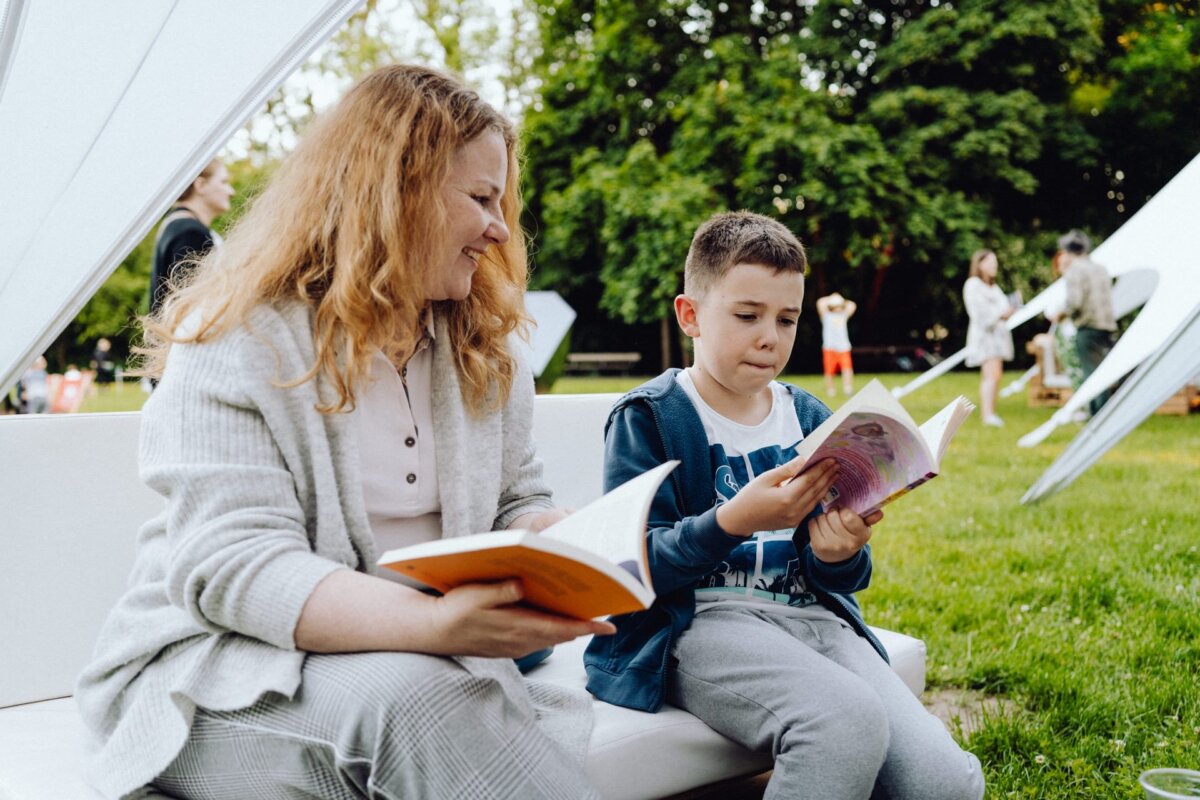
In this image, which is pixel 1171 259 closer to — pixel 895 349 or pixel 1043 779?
pixel 1043 779

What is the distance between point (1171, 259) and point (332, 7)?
214 inches

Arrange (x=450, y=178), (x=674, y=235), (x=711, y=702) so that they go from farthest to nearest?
(x=674, y=235)
(x=711, y=702)
(x=450, y=178)

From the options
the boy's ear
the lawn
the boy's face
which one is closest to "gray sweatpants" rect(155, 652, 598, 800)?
the boy's face

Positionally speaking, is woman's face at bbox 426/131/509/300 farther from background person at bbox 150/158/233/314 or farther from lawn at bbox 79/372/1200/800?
background person at bbox 150/158/233/314

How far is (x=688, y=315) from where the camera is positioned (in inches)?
95.8

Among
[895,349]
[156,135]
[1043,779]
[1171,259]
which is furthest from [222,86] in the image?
[895,349]

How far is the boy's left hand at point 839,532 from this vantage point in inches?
77.0

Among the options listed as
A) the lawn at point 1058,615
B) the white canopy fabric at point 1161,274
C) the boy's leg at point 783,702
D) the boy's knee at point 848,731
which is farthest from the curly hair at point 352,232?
the white canopy fabric at point 1161,274

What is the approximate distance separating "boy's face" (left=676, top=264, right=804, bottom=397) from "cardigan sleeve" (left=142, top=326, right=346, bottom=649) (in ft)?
3.23

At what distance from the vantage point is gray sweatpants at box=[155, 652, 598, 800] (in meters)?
1.46

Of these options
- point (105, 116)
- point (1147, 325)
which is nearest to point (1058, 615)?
point (1147, 325)

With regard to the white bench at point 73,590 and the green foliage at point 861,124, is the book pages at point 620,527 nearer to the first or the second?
the white bench at point 73,590

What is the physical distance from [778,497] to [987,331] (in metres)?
9.54

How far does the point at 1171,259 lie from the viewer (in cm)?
618
